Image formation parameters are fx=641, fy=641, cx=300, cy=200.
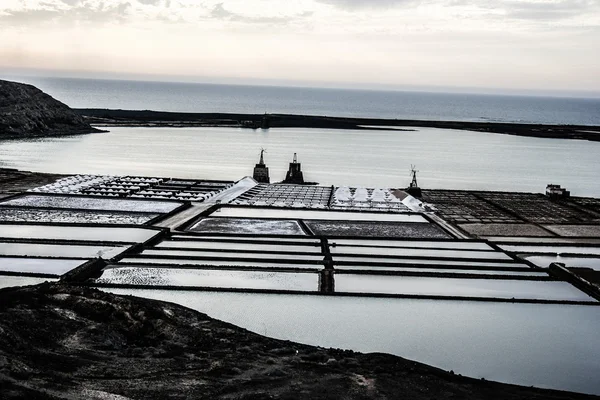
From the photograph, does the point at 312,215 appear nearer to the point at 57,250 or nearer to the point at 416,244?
the point at 416,244

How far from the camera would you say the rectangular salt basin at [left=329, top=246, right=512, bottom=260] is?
1517 cm

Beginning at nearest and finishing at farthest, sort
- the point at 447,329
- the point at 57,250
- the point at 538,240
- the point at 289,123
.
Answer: the point at 447,329, the point at 57,250, the point at 538,240, the point at 289,123

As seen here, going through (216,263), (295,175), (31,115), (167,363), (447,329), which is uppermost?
(31,115)

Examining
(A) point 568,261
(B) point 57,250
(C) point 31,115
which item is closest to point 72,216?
(B) point 57,250

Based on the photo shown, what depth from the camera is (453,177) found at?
35688 mm

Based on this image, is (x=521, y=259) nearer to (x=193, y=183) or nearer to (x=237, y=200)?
(x=237, y=200)

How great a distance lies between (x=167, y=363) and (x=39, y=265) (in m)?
6.01

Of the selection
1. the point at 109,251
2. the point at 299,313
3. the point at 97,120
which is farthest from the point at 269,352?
the point at 97,120

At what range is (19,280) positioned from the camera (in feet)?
39.2

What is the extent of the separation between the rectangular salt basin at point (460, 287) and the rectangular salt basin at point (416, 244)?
9.80ft

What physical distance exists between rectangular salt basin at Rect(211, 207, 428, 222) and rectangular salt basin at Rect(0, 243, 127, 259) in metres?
5.54

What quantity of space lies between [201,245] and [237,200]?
280 inches

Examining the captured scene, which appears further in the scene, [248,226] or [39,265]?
[248,226]

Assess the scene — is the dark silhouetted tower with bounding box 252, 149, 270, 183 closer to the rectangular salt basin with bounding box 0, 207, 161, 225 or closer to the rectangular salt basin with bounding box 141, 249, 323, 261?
the rectangular salt basin with bounding box 0, 207, 161, 225
